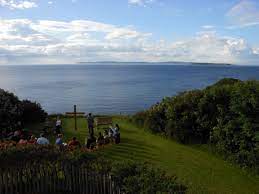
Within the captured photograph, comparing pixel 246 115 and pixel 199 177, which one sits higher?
pixel 246 115

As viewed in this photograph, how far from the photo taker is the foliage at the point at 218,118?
876 inches

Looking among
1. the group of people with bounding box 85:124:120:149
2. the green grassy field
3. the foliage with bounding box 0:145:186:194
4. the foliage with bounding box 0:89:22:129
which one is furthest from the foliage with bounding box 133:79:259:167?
the foliage with bounding box 0:89:22:129

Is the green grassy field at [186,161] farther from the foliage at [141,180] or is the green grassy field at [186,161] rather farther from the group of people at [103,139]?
the foliage at [141,180]

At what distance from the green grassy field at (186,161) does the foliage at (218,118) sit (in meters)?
0.91

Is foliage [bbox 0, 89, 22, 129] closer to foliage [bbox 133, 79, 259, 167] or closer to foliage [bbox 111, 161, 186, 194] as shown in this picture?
foliage [bbox 133, 79, 259, 167]

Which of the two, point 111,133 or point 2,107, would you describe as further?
point 2,107

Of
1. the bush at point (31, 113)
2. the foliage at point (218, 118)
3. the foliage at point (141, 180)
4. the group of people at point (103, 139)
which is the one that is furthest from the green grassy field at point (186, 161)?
the bush at point (31, 113)

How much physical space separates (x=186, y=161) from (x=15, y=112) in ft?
53.2

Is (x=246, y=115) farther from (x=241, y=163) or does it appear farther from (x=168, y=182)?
(x=168, y=182)

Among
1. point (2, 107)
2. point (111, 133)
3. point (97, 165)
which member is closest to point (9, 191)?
point (97, 165)

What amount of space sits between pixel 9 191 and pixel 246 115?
48.0 ft

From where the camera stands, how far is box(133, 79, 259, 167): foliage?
22.2 m

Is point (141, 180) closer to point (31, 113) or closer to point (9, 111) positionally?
point (9, 111)

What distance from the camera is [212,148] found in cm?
2547
